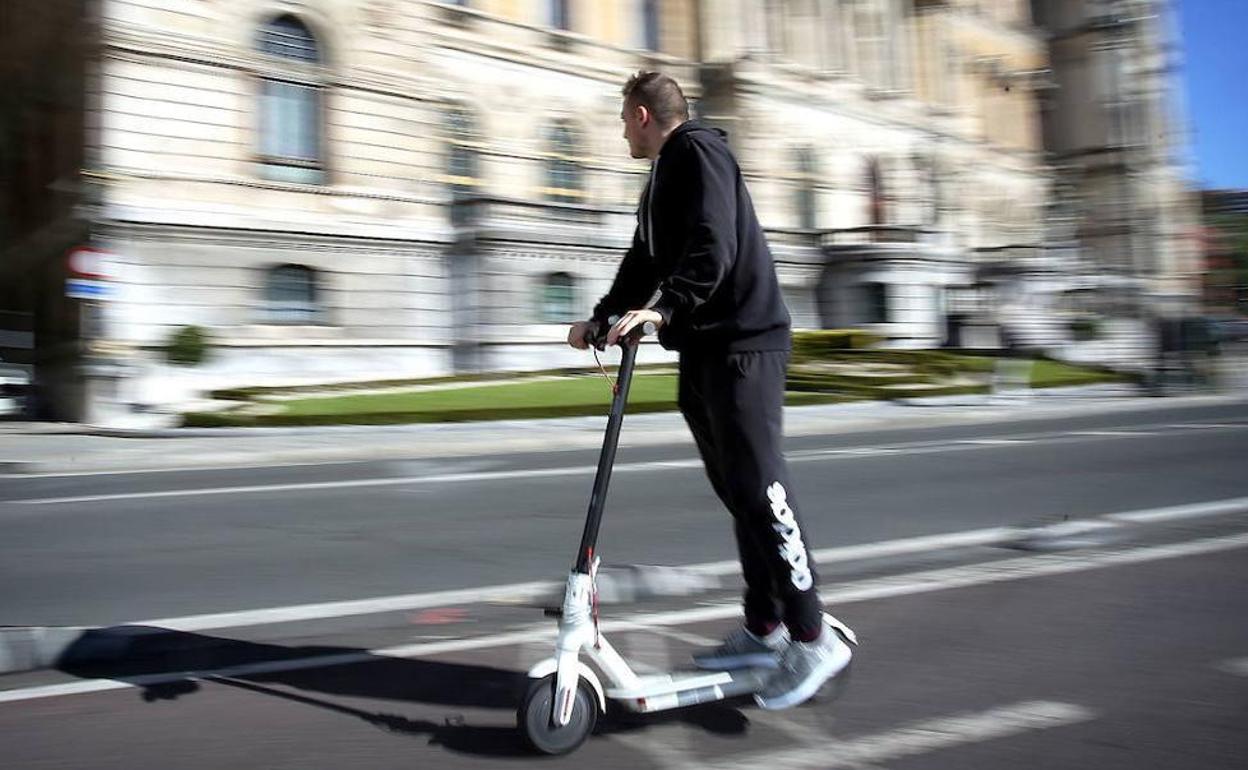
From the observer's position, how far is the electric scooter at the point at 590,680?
→ 3.15 m

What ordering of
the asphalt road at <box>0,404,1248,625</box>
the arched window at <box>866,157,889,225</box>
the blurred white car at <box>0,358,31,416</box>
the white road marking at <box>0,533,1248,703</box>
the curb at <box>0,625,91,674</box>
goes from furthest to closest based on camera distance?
the arched window at <box>866,157,889,225</box>
the blurred white car at <box>0,358,31,416</box>
the asphalt road at <box>0,404,1248,625</box>
the curb at <box>0,625,91,674</box>
the white road marking at <box>0,533,1248,703</box>

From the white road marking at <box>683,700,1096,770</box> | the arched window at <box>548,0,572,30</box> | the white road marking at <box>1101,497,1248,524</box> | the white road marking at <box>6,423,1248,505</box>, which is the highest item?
the arched window at <box>548,0,572,30</box>

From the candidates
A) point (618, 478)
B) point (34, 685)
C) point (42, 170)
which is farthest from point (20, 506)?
point (42, 170)

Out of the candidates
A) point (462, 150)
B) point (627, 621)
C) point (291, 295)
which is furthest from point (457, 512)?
point (462, 150)

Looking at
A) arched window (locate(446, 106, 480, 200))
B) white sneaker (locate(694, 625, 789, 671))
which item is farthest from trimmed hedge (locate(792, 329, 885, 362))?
white sneaker (locate(694, 625, 789, 671))

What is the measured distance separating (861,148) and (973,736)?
39.9 metres

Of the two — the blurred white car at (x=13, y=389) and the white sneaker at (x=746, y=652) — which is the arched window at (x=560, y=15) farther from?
the white sneaker at (x=746, y=652)

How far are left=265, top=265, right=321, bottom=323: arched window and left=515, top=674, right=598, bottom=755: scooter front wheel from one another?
2074 cm

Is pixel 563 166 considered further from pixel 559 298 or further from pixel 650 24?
pixel 559 298

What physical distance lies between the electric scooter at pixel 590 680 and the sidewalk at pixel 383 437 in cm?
1010

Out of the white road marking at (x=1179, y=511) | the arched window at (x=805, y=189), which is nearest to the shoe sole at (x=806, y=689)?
the white road marking at (x=1179, y=511)

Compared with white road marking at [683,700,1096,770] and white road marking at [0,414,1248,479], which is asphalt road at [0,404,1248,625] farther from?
white road marking at [683,700,1096,770]

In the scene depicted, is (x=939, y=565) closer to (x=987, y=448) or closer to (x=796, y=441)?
(x=987, y=448)

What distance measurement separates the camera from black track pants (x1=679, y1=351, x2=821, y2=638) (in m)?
3.48
